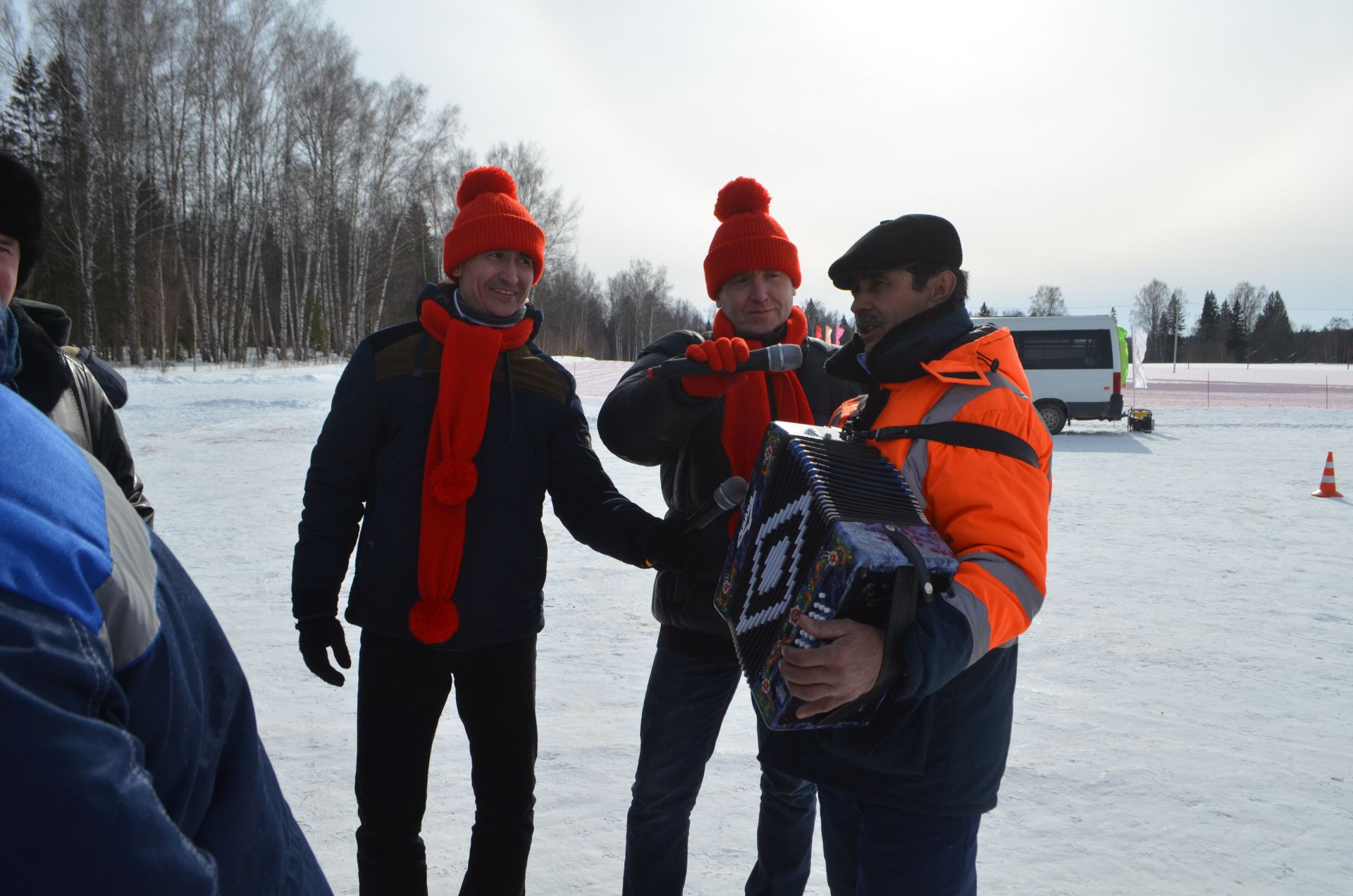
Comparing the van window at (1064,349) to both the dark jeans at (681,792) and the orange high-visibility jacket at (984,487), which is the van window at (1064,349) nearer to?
the dark jeans at (681,792)

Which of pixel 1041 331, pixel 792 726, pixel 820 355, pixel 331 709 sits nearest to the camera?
pixel 792 726

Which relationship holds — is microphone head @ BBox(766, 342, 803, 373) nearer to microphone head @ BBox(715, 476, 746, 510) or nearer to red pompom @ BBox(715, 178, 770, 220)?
microphone head @ BBox(715, 476, 746, 510)

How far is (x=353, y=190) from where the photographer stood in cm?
2684

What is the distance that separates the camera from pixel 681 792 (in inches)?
83.7

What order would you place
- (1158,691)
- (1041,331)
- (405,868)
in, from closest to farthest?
1. (405,868)
2. (1158,691)
3. (1041,331)

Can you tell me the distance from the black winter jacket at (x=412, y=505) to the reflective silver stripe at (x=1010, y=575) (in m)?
0.97

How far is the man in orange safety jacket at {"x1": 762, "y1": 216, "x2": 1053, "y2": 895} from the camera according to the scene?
4.41ft

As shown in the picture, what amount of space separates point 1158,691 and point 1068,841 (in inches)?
56.6

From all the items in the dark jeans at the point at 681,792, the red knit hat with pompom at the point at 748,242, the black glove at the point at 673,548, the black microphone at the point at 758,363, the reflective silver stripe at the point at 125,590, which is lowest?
the dark jeans at the point at 681,792

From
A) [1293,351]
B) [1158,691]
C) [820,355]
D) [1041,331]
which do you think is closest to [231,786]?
[820,355]

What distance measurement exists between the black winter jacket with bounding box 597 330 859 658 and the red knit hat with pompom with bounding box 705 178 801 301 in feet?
0.64

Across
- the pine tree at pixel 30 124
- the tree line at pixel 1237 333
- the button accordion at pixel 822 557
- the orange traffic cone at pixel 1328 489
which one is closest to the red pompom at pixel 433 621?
the button accordion at pixel 822 557

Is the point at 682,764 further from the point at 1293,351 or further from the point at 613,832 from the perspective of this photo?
the point at 1293,351

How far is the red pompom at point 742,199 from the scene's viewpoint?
7.73 feet
